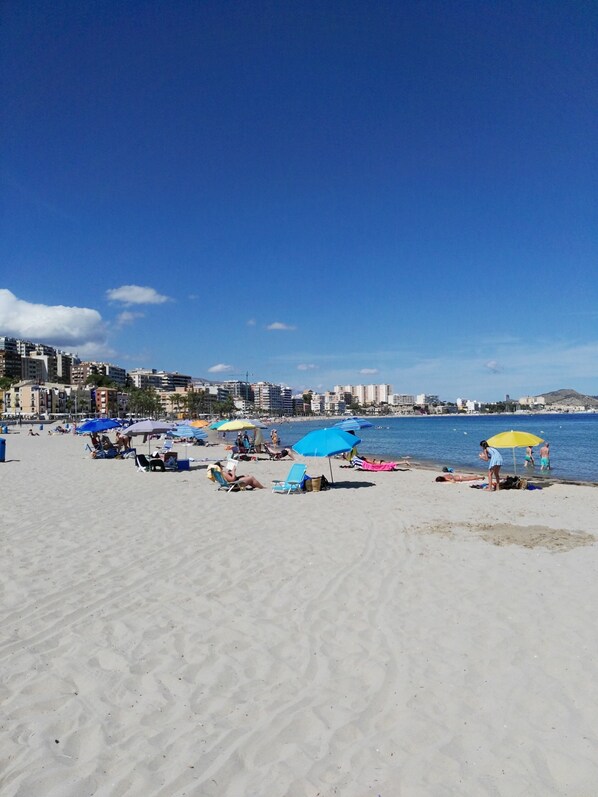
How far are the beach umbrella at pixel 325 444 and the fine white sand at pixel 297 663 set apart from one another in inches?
176

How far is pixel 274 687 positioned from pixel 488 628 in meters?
2.27

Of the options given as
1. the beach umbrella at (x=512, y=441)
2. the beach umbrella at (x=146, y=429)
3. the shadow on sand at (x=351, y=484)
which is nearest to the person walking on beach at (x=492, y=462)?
the beach umbrella at (x=512, y=441)

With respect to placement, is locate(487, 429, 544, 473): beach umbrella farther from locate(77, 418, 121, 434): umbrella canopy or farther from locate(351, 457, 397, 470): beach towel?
locate(77, 418, 121, 434): umbrella canopy

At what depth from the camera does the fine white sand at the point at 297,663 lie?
9.94 feet

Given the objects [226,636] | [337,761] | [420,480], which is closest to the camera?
[337,761]

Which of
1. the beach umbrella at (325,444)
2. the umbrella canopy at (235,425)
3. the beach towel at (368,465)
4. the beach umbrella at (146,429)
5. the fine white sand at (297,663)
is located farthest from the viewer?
the umbrella canopy at (235,425)

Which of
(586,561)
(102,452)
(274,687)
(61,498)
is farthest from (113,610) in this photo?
(102,452)

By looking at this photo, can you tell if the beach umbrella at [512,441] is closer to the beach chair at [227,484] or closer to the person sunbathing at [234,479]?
the person sunbathing at [234,479]

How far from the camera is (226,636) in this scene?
4.79 meters

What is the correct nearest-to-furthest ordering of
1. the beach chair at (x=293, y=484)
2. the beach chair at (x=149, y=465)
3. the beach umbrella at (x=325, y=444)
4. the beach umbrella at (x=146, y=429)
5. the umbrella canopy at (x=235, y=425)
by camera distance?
the beach umbrella at (x=325, y=444)
the beach chair at (x=293, y=484)
the beach chair at (x=149, y=465)
the beach umbrella at (x=146, y=429)
the umbrella canopy at (x=235, y=425)

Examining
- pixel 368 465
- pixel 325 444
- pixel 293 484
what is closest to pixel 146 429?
pixel 293 484

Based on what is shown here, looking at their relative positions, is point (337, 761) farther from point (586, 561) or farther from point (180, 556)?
point (586, 561)

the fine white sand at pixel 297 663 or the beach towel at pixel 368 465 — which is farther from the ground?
the fine white sand at pixel 297 663

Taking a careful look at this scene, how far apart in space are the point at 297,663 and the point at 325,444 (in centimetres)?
951
